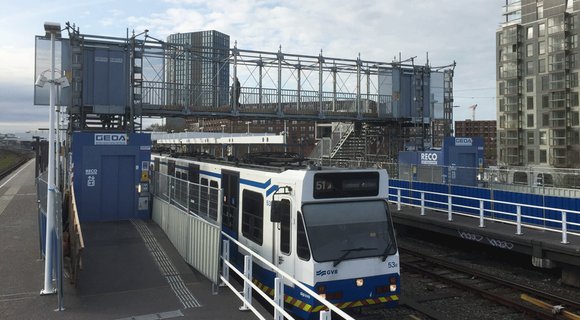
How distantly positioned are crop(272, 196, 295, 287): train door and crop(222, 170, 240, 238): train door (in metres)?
2.21

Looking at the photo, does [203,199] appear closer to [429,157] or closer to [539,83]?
[429,157]

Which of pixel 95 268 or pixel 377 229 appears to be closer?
pixel 377 229

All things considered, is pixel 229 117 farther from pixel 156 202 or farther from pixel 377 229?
pixel 377 229

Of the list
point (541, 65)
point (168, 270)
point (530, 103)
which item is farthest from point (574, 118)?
point (168, 270)

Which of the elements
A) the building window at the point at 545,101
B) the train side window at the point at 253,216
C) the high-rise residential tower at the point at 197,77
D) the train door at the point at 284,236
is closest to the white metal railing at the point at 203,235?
the train door at the point at 284,236

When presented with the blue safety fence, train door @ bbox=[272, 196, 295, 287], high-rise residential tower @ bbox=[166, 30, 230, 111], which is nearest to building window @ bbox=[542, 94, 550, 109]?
high-rise residential tower @ bbox=[166, 30, 230, 111]

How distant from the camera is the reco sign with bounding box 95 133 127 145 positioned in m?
14.1

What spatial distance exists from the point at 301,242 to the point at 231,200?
344 cm

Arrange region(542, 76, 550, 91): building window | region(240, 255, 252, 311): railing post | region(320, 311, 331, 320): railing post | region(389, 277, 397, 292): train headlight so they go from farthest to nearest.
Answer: region(542, 76, 550, 91): building window < region(389, 277, 397, 292): train headlight < region(240, 255, 252, 311): railing post < region(320, 311, 331, 320): railing post

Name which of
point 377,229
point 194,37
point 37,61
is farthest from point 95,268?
point 194,37

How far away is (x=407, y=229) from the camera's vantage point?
1864 centimetres

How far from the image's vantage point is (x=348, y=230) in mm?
8078

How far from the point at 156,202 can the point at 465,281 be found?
8.67 metres

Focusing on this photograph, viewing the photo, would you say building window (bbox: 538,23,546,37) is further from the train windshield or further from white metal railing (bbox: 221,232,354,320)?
white metal railing (bbox: 221,232,354,320)
